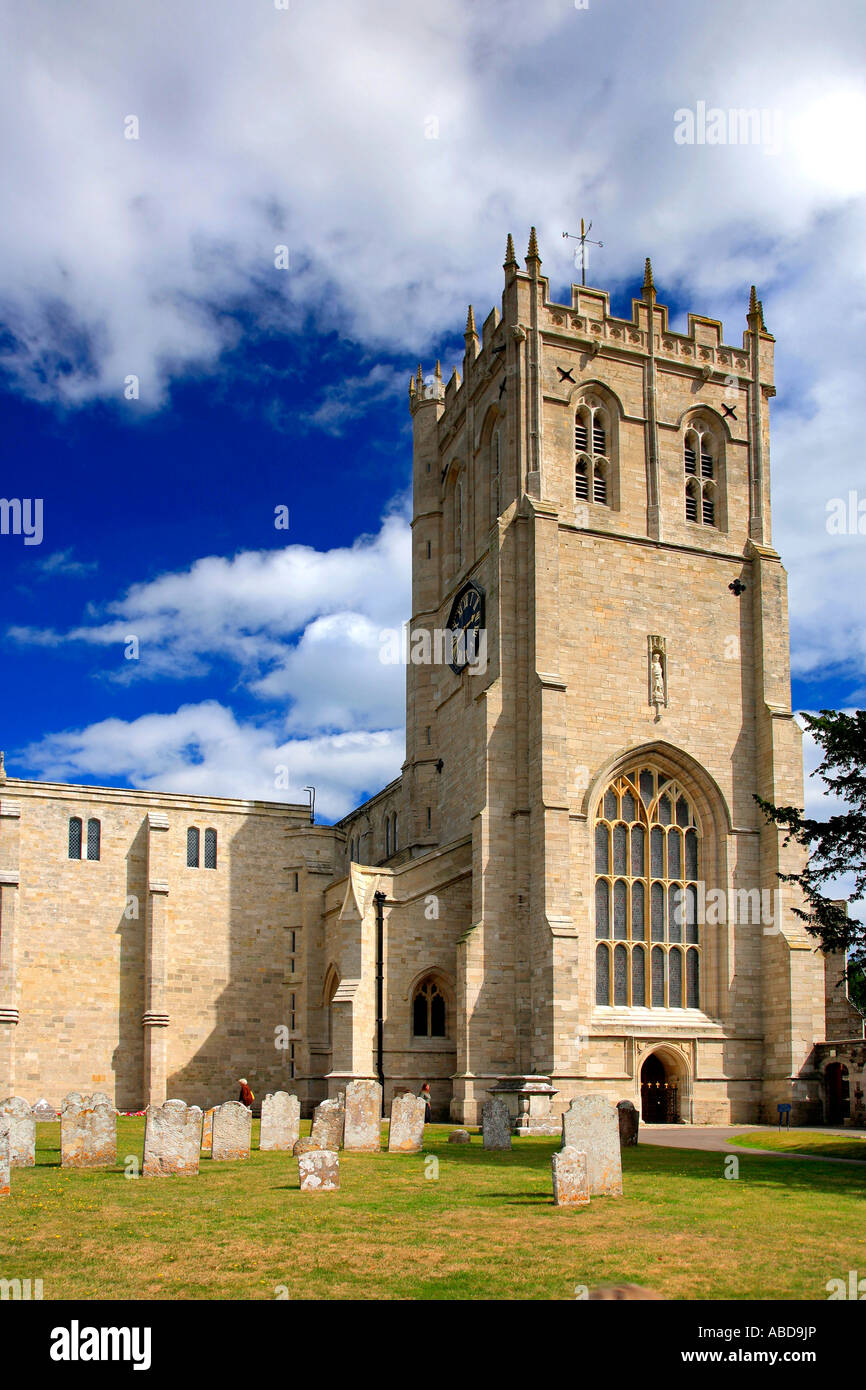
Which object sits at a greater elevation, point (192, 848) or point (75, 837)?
point (75, 837)

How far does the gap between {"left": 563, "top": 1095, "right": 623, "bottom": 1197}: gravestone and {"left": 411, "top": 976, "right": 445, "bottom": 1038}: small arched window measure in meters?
17.1

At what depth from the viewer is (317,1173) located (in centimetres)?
1430

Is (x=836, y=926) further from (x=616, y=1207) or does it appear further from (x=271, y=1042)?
(x=271, y=1042)

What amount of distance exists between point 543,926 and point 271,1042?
13.8 metres

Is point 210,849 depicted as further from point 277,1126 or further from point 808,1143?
point 808,1143

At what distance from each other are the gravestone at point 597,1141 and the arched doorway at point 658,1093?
17.0 meters

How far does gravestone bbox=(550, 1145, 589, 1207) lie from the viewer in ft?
42.7

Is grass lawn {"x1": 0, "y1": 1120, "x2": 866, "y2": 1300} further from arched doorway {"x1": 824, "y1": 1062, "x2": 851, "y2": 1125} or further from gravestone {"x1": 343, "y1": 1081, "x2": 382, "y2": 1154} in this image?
arched doorway {"x1": 824, "y1": 1062, "x2": 851, "y2": 1125}

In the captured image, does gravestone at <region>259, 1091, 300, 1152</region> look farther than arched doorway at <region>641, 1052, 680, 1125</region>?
No

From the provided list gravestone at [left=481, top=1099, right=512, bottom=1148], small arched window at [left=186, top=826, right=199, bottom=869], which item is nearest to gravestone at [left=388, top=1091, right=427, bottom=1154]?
gravestone at [left=481, top=1099, right=512, bottom=1148]

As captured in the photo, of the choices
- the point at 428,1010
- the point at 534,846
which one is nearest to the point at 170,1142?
the point at 534,846

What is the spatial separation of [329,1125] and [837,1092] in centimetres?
1681

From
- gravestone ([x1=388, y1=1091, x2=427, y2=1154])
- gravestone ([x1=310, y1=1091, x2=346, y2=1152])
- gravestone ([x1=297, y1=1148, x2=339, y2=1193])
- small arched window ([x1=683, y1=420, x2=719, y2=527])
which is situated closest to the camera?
gravestone ([x1=297, y1=1148, x2=339, y2=1193])
